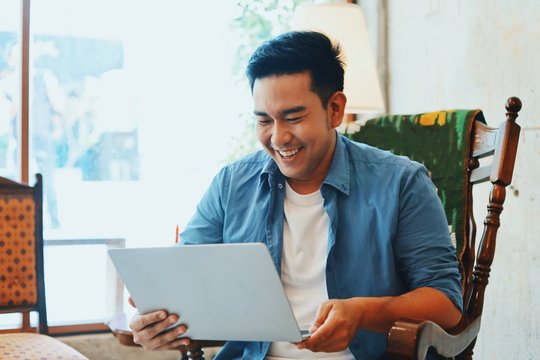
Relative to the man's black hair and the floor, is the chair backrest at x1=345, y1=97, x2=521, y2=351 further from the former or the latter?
the floor

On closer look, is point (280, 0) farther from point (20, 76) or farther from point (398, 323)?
point (398, 323)

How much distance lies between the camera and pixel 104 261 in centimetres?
293

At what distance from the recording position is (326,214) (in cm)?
142

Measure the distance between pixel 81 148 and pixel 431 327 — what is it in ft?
6.97

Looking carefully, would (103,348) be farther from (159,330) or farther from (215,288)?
(215,288)

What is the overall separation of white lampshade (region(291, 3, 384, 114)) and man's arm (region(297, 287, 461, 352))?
46.7 inches

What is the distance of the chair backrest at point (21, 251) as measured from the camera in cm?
213

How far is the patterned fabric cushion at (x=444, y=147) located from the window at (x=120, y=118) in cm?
146

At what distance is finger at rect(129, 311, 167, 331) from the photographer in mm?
1192

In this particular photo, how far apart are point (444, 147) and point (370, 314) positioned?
0.59 metres

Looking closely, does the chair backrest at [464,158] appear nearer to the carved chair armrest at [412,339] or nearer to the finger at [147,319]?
the carved chair armrest at [412,339]

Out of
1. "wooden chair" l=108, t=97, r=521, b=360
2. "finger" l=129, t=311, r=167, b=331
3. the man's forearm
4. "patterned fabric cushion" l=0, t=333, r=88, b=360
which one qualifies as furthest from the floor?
the man's forearm

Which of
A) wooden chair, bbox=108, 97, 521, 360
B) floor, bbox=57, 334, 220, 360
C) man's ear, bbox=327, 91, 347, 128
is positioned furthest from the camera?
floor, bbox=57, 334, 220, 360

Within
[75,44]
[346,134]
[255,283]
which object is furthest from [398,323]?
[75,44]
